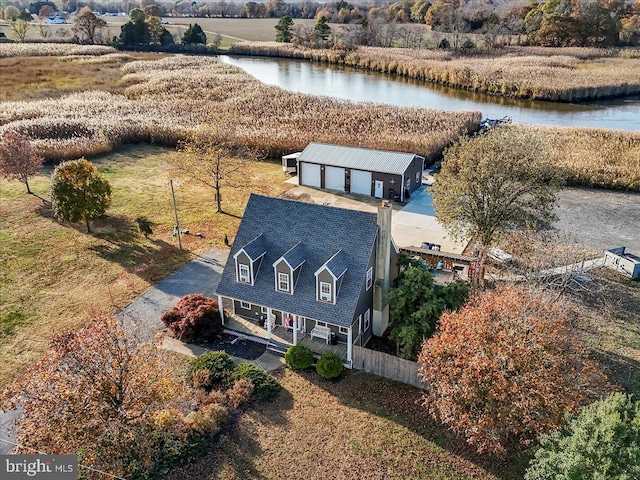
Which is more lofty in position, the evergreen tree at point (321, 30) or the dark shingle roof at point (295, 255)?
the evergreen tree at point (321, 30)

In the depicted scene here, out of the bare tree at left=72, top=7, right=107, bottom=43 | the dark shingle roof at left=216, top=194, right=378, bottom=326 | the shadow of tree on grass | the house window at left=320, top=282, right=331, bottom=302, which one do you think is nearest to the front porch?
the shadow of tree on grass

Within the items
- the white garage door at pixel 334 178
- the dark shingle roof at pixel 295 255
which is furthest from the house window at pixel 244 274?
the white garage door at pixel 334 178

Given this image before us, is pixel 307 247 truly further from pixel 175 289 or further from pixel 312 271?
pixel 175 289

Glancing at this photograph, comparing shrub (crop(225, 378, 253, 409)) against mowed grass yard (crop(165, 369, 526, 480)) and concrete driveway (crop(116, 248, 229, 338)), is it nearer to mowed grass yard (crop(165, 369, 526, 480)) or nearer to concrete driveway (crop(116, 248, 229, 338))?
mowed grass yard (crop(165, 369, 526, 480))

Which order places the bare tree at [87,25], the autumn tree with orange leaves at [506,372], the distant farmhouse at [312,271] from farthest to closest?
the bare tree at [87,25] < the distant farmhouse at [312,271] < the autumn tree with orange leaves at [506,372]

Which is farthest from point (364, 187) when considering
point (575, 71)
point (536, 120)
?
point (575, 71)

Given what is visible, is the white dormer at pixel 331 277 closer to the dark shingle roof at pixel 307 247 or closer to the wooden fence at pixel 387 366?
the dark shingle roof at pixel 307 247

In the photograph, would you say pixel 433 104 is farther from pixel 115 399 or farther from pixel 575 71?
pixel 115 399
